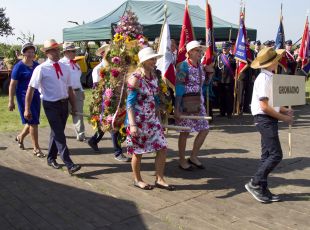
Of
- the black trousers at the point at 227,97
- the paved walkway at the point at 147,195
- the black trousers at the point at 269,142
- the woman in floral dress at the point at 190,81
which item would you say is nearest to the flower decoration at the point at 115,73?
the woman in floral dress at the point at 190,81

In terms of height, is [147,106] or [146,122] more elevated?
[147,106]

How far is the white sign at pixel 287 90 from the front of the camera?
15.8ft

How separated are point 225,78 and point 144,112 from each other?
6.69 meters

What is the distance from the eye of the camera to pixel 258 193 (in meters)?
4.96

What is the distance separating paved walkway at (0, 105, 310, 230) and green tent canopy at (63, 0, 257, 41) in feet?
20.0

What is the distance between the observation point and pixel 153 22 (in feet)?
41.9

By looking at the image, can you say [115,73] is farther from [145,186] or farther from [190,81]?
[145,186]

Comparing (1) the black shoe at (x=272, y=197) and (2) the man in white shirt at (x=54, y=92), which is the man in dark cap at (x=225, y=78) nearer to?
(2) the man in white shirt at (x=54, y=92)

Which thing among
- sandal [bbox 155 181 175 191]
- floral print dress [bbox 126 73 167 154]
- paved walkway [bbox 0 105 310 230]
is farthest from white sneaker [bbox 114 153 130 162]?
floral print dress [bbox 126 73 167 154]

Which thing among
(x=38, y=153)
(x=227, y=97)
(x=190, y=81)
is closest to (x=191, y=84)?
(x=190, y=81)

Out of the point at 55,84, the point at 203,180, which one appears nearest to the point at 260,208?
the point at 203,180

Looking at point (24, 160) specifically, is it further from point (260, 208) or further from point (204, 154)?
point (260, 208)

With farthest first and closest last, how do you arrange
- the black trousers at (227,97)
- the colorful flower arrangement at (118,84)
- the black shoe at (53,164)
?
the black trousers at (227,97)
the black shoe at (53,164)
the colorful flower arrangement at (118,84)

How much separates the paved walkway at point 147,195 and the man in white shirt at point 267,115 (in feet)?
1.40
